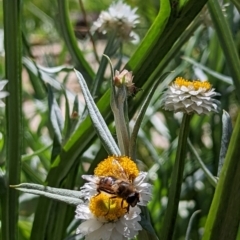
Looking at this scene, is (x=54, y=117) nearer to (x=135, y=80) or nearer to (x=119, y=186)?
(x=135, y=80)

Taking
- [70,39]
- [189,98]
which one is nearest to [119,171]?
Result: [189,98]

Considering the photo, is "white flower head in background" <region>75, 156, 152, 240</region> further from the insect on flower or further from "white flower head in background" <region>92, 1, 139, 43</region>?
"white flower head in background" <region>92, 1, 139, 43</region>

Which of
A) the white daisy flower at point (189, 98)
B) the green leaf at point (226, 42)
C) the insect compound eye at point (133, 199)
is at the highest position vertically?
the green leaf at point (226, 42)

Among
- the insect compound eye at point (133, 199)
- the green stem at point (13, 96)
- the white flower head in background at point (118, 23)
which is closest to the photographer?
the insect compound eye at point (133, 199)

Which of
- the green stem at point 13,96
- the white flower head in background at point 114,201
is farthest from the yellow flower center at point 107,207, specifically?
the green stem at point 13,96

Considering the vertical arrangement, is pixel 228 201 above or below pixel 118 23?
below

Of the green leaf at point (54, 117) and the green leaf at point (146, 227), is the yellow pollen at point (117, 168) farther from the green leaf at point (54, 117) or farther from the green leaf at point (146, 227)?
the green leaf at point (54, 117)

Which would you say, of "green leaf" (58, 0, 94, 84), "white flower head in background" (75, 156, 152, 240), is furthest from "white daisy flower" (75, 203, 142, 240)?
"green leaf" (58, 0, 94, 84)
